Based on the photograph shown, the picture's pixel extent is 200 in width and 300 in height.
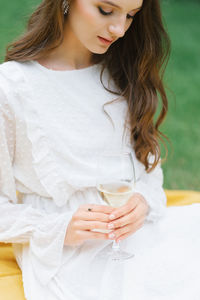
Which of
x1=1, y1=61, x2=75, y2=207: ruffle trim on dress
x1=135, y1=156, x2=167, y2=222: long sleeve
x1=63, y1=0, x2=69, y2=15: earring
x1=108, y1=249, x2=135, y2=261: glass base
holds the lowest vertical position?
x1=108, y1=249, x2=135, y2=261: glass base

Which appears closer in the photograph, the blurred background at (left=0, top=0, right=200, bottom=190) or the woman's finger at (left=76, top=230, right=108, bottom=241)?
the woman's finger at (left=76, top=230, right=108, bottom=241)

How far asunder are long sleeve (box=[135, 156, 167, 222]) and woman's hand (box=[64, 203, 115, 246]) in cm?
50

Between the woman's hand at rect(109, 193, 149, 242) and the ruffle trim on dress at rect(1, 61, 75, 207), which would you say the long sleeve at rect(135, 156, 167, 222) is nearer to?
the woman's hand at rect(109, 193, 149, 242)

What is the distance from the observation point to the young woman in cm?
232

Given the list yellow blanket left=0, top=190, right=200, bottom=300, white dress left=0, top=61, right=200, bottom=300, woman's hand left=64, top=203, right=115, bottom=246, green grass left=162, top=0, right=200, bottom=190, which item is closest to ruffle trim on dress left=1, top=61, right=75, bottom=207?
white dress left=0, top=61, right=200, bottom=300

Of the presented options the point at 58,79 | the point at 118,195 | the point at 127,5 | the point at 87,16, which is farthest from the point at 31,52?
the point at 118,195

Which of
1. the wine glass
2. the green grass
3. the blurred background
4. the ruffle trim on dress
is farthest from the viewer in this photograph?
the green grass

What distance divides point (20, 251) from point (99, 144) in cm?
71

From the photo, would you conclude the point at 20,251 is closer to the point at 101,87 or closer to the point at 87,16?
the point at 101,87

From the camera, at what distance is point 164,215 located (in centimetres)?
287

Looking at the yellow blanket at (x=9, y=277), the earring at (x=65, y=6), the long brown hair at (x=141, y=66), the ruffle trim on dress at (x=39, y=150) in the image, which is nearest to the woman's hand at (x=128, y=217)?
the ruffle trim on dress at (x=39, y=150)

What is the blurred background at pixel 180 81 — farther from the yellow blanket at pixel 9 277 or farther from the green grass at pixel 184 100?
the yellow blanket at pixel 9 277

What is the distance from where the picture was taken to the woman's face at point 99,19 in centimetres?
241

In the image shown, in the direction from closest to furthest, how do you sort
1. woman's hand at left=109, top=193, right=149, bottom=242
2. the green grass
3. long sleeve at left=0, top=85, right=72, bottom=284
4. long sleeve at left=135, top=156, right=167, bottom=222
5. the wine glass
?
the wine glass < woman's hand at left=109, top=193, right=149, bottom=242 < long sleeve at left=0, top=85, right=72, bottom=284 < long sleeve at left=135, top=156, right=167, bottom=222 < the green grass
